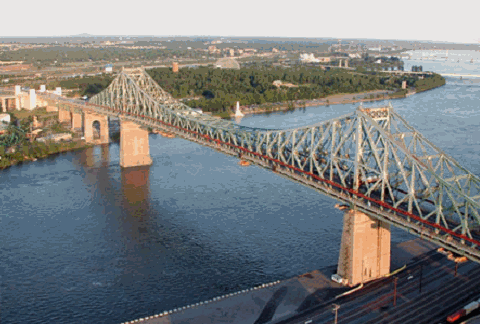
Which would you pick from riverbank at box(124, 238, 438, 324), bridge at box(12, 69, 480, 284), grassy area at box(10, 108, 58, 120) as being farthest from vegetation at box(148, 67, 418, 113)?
riverbank at box(124, 238, 438, 324)

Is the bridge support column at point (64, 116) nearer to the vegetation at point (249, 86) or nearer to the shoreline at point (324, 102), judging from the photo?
the vegetation at point (249, 86)

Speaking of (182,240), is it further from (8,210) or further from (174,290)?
(8,210)

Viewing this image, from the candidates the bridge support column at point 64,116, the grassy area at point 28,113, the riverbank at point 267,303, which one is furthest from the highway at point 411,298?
the grassy area at point 28,113

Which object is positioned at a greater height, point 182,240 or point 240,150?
point 240,150

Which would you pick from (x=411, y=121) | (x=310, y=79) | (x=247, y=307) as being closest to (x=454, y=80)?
(x=310, y=79)

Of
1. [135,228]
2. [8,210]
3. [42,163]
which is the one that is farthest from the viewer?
[42,163]

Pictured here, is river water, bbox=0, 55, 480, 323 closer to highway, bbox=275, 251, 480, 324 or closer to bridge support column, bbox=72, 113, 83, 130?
highway, bbox=275, 251, 480, 324
